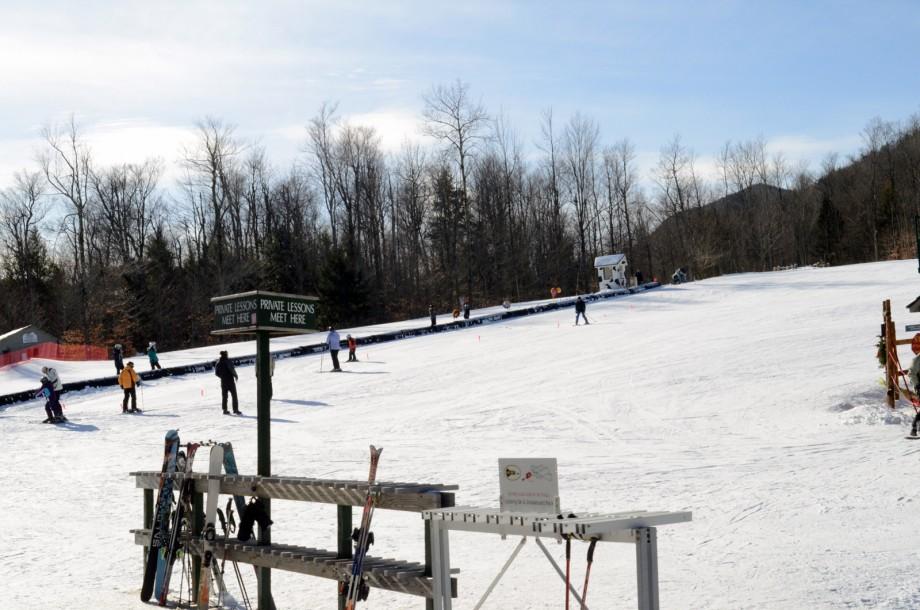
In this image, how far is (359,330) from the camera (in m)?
45.0

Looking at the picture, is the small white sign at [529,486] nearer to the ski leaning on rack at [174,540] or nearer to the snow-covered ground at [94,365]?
the ski leaning on rack at [174,540]

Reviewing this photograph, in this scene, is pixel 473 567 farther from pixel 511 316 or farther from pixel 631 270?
pixel 631 270

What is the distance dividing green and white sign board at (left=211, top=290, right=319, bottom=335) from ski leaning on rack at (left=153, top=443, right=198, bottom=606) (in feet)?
4.12

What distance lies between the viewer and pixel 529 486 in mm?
5086

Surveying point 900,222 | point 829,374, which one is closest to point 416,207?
point 900,222

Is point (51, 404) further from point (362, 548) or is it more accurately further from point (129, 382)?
point (362, 548)

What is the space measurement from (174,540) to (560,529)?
16.8 ft

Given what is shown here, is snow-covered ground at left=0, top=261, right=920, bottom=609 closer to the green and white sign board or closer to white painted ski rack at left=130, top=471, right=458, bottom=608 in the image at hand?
white painted ski rack at left=130, top=471, right=458, bottom=608

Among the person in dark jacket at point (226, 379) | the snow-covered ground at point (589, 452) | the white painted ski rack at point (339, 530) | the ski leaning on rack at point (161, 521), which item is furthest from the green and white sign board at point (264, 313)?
the person in dark jacket at point (226, 379)

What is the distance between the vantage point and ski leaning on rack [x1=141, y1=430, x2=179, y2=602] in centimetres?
865

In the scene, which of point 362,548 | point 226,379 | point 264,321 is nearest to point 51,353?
point 226,379

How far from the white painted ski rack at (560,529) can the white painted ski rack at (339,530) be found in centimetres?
16

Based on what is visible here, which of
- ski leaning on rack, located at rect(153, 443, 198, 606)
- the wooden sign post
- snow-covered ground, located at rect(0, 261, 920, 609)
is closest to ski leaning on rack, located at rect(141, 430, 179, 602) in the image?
ski leaning on rack, located at rect(153, 443, 198, 606)

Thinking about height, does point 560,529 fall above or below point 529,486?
below
